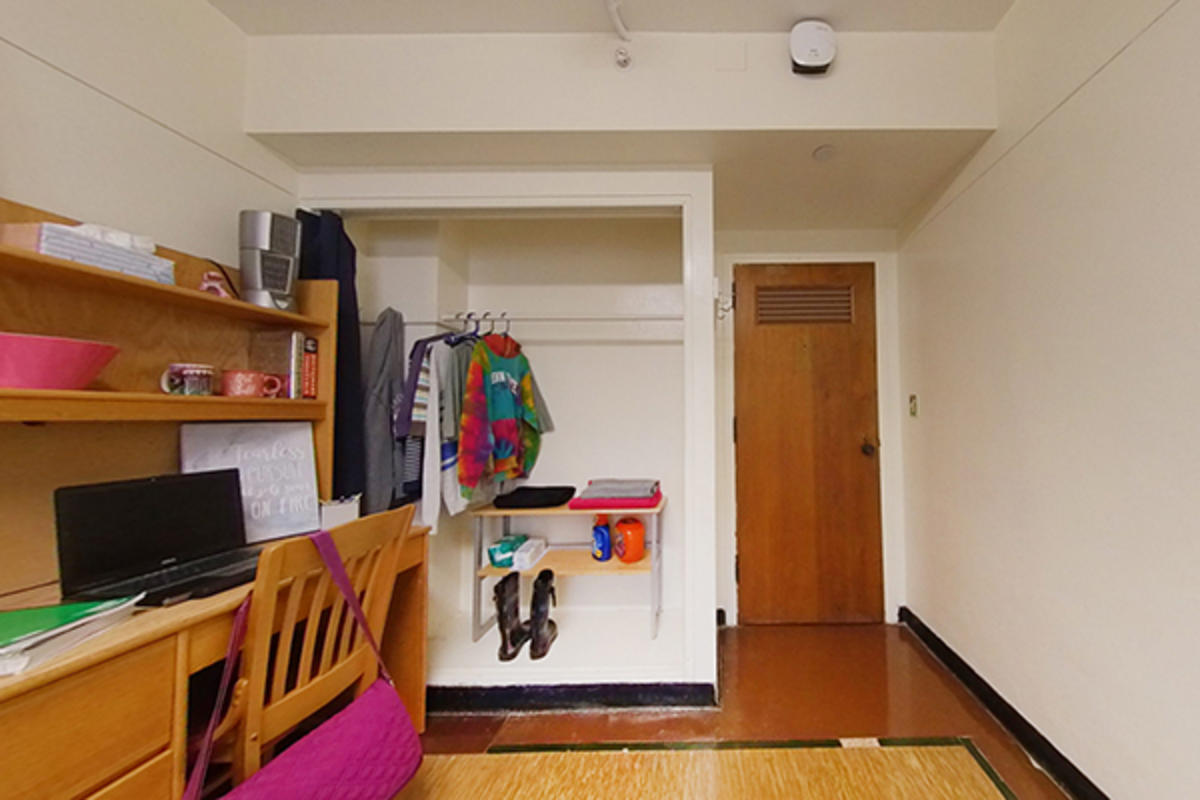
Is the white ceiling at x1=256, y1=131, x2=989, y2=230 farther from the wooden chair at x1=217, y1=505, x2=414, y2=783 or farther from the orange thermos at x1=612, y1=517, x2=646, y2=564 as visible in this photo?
the orange thermos at x1=612, y1=517, x2=646, y2=564

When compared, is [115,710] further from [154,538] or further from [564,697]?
[564,697]

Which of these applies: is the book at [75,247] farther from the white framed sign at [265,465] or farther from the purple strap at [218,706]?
the purple strap at [218,706]

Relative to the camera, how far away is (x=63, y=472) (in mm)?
1139

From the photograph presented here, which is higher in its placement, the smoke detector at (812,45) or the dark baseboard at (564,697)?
the smoke detector at (812,45)

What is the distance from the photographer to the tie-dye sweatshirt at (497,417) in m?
1.98

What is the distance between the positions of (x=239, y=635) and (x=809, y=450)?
2500mm

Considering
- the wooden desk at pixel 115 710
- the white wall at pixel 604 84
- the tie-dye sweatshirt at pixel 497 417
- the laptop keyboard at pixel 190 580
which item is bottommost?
the wooden desk at pixel 115 710

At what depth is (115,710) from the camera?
84 cm

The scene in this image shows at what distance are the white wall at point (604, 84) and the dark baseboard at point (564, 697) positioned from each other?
2.19 m

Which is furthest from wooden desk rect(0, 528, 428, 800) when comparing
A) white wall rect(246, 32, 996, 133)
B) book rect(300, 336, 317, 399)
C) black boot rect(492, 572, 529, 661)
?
white wall rect(246, 32, 996, 133)

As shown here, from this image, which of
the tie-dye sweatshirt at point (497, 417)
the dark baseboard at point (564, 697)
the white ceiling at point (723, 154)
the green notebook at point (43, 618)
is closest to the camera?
the green notebook at point (43, 618)

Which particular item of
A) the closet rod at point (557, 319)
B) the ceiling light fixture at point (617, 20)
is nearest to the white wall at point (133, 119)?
the closet rod at point (557, 319)

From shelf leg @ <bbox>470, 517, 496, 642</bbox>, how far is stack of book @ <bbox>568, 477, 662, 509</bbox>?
0.59 metres

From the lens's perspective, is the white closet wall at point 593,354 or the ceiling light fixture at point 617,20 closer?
the ceiling light fixture at point 617,20
